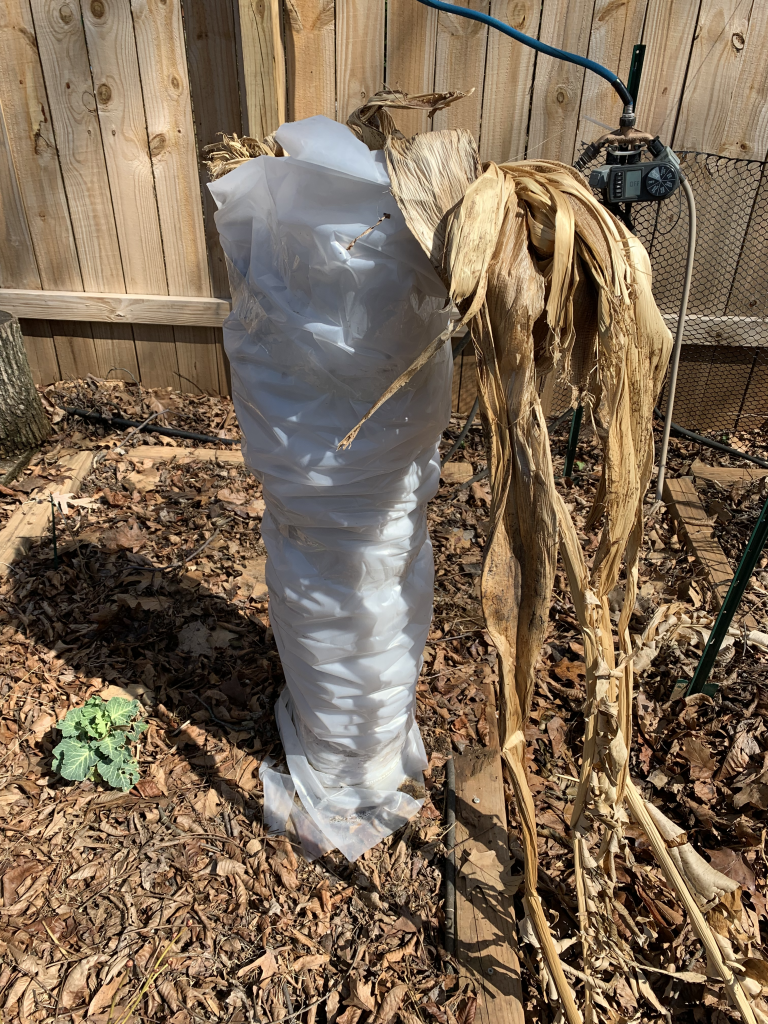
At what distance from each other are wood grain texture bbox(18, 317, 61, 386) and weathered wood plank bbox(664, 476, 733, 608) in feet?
10.9

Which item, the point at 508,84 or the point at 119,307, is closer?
the point at 508,84

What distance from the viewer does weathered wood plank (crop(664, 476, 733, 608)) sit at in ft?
8.56

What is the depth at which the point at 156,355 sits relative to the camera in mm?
3676

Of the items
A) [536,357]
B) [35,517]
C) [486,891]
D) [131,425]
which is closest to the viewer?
[536,357]

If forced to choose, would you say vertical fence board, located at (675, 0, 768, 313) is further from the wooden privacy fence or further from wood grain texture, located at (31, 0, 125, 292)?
wood grain texture, located at (31, 0, 125, 292)

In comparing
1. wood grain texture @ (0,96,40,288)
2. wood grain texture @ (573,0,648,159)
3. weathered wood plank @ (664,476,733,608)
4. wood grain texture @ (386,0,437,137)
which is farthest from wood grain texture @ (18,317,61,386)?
weathered wood plank @ (664,476,733,608)

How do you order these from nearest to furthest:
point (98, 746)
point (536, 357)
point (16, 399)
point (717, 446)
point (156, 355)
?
point (536, 357) → point (98, 746) → point (16, 399) → point (717, 446) → point (156, 355)

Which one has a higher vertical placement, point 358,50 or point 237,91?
point 358,50

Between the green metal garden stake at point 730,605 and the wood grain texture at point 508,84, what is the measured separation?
212 centimetres

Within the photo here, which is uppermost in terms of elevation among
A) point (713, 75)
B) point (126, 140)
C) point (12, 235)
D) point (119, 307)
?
point (713, 75)

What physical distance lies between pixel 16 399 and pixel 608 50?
Result: 10.1 ft

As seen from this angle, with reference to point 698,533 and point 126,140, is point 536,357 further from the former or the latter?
point 126,140

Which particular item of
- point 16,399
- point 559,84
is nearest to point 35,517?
point 16,399

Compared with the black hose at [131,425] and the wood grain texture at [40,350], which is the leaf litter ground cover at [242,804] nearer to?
the black hose at [131,425]
